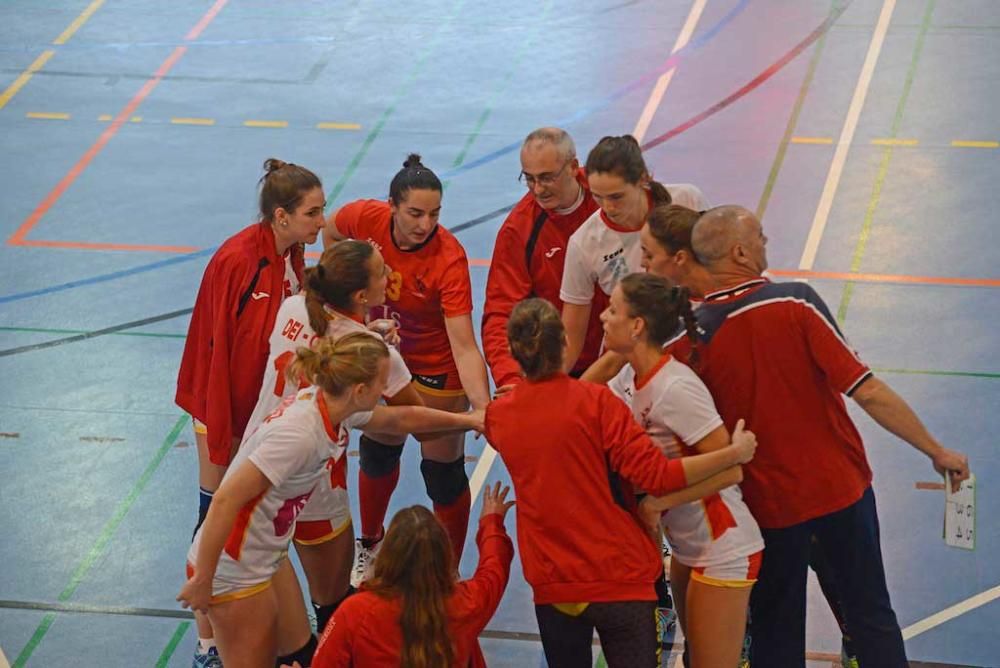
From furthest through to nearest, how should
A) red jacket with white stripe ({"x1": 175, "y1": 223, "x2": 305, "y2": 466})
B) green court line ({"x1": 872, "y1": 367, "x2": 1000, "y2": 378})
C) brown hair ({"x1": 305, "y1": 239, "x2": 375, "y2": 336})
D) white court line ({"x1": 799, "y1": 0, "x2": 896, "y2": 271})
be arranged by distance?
white court line ({"x1": 799, "y1": 0, "x2": 896, "y2": 271}) → green court line ({"x1": 872, "y1": 367, "x2": 1000, "y2": 378}) → red jacket with white stripe ({"x1": 175, "y1": 223, "x2": 305, "y2": 466}) → brown hair ({"x1": 305, "y1": 239, "x2": 375, "y2": 336})

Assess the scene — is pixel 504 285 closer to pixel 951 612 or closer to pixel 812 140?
pixel 951 612

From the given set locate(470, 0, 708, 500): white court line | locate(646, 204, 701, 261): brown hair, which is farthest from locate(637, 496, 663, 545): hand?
locate(470, 0, 708, 500): white court line

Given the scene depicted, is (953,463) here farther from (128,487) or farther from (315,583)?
(128,487)

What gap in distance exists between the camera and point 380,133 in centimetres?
1268

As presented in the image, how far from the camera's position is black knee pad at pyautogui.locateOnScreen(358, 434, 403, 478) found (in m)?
7.08

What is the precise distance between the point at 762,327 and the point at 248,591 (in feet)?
7.29

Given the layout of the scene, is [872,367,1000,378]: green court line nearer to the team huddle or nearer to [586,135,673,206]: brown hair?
the team huddle

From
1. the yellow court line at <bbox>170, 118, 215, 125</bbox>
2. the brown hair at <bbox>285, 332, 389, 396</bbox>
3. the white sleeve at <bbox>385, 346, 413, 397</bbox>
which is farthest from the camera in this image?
the yellow court line at <bbox>170, 118, 215, 125</bbox>

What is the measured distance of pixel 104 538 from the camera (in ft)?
25.5

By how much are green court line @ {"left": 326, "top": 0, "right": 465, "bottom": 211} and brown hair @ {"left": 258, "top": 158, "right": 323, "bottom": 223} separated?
16.2ft

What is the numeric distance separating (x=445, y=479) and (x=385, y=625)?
2104 millimetres

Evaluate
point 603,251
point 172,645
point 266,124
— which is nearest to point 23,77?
point 266,124

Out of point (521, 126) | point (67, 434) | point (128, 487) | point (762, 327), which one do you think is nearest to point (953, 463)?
point (762, 327)

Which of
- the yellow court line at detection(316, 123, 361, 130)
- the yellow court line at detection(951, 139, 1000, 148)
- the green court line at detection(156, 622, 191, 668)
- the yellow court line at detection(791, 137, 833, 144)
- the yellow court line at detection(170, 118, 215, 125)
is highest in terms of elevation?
the green court line at detection(156, 622, 191, 668)
